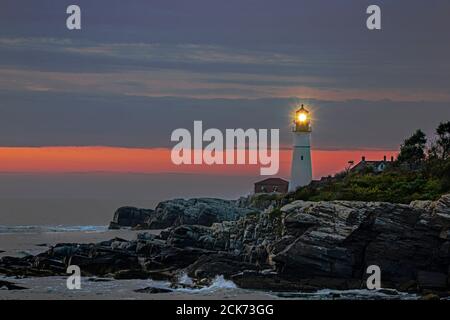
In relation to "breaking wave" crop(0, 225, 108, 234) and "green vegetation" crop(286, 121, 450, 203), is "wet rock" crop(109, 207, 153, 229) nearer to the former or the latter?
"breaking wave" crop(0, 225, 108, 234)

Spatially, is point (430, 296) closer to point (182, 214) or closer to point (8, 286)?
point (8, 286)

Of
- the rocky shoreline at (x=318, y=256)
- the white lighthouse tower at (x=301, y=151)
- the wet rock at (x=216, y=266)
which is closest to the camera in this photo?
the rocky shoreline at (x=318, y=256)

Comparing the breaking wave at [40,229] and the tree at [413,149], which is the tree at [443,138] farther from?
the breaking wave at [40,229]

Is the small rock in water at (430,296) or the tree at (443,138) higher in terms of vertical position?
the tree at (443,138)

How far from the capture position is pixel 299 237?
4972cm

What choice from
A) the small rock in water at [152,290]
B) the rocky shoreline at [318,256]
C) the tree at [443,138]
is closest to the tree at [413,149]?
the tree at [443,138]

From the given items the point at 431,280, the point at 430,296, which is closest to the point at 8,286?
the point at 430,296

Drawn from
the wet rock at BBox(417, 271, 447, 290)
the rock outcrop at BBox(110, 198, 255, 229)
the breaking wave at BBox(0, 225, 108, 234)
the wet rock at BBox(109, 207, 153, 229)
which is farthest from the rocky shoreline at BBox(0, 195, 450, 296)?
Result: the wet rock at BBox(109, 207, 153, 229)

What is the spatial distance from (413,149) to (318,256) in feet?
111

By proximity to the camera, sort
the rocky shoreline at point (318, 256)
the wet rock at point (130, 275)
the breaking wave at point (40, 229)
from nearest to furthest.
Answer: the rocky shoreline at point (318, 256) → the wet rock at point (130, 275) → the breaking wave at point (40, 229)

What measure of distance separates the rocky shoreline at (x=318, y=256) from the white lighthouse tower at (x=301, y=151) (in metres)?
20.5

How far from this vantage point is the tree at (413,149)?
7919 centimetres
